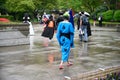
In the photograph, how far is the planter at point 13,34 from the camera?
608 inches

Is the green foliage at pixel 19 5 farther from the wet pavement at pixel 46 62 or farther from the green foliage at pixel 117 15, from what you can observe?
the wet pavement at pixel 46 62

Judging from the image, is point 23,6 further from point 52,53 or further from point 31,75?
point 31,75

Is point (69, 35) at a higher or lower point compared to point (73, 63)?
higher

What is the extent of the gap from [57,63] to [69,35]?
1.39 m

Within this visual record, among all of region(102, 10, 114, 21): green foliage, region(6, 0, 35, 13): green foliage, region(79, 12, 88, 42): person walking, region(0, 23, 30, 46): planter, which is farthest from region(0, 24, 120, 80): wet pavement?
region(6, 0, 35, 13): green foliage

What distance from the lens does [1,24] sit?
15766mm

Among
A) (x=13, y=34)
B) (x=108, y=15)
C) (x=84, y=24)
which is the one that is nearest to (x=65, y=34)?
(x=13, y=34)

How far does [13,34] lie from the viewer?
1584cm

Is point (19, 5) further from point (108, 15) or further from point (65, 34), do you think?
point (65, 34)

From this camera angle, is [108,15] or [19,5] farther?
[19,5]

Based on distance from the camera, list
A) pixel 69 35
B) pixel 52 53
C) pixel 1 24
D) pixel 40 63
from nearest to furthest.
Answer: pixel 69 35 < pixel 40 63 < pixel 52 53 < pixel 1 24

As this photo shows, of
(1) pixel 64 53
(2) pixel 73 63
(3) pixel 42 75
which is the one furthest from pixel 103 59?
(3) pixel 42 75

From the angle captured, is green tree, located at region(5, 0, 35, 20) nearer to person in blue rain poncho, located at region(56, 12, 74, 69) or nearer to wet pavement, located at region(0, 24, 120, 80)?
wet pavement, located at region(0, 24, 120, 80)

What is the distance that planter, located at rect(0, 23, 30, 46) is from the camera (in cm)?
1545
